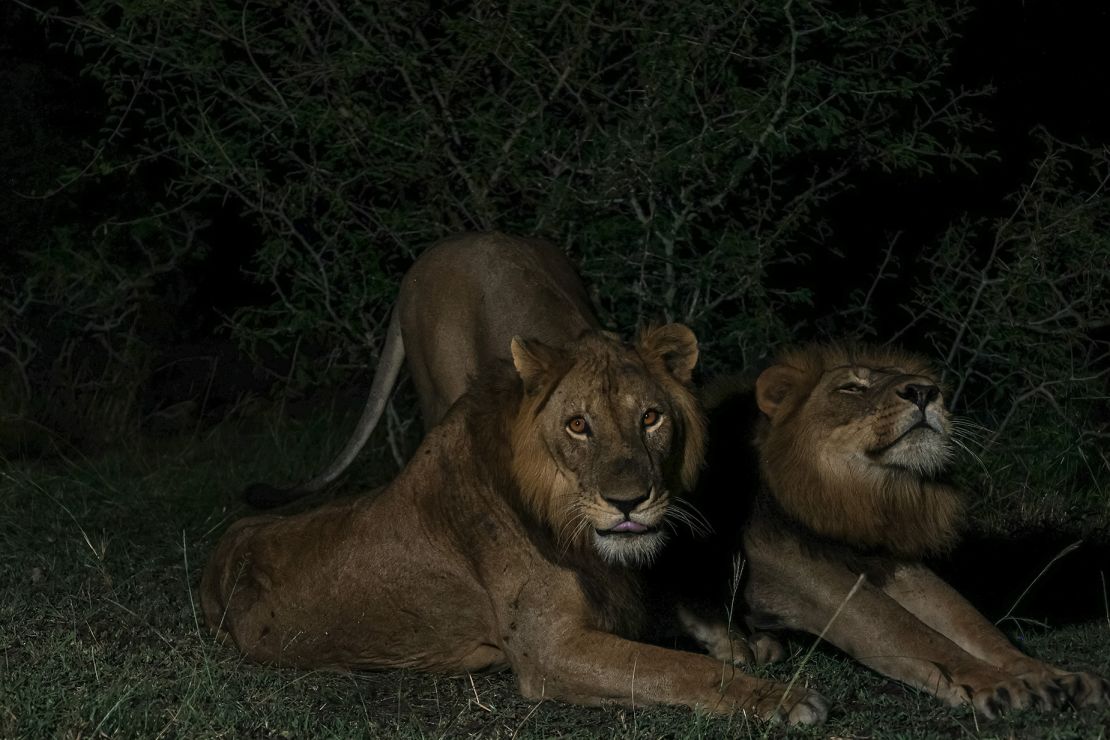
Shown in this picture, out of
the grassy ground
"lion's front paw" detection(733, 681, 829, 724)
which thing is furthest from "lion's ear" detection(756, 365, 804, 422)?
"lion's front paw" detection(733, 681, 829, 724)

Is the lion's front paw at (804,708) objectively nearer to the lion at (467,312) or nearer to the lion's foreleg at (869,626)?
the lion's foreleg at (869,626)

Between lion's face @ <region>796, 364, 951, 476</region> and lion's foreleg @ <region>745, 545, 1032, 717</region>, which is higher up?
lion's face @ <region>796, 364, 951, 476</region>

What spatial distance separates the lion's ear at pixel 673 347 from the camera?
13.1ft

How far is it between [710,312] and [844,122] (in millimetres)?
936

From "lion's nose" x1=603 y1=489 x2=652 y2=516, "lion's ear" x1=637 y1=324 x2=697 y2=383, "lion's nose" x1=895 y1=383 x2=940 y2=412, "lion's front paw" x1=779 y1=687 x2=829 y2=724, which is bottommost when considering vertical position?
"lion's front paw" x1=779 y1=687 x2=829 y2=724

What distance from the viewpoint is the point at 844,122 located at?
6.46 metres

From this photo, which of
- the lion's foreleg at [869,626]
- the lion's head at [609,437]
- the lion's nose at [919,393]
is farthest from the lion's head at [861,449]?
the lion's head at [609,437]

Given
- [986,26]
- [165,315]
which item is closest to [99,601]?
[165,315]

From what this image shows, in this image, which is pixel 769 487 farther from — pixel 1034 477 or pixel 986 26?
pixel 986 26

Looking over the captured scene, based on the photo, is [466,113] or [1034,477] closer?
[1034,477]

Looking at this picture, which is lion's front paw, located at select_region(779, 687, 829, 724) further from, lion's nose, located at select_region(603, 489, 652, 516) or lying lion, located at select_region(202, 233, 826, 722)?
lion's nose, located at select_region(603, 489, 652, 516)

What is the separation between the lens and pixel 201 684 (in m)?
3.84

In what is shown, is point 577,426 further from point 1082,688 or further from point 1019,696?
point 1082,688

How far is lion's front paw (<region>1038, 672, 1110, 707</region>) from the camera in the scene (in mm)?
3682
